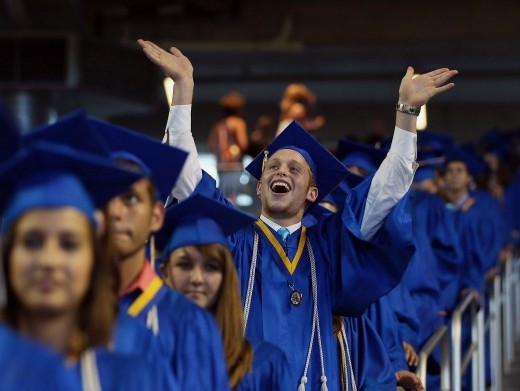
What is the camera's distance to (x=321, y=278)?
17.0 feet

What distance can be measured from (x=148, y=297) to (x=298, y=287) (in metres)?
1.62

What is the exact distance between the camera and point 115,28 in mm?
18781

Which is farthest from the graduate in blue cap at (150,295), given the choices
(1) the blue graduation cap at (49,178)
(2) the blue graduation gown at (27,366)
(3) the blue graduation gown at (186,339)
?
(2) the blue graduation gown at (27,366)

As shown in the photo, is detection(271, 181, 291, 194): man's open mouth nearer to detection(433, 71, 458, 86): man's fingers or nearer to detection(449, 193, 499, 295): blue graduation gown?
detection(433, 71, 458, 86): man's fingers

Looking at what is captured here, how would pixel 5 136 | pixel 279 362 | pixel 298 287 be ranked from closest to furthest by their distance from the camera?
pixel 5 136, pixel 279 362, pixel 298 287

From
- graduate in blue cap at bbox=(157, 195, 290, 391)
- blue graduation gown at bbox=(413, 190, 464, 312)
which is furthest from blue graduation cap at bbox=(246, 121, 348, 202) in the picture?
blue graduation gown at bbox=(413, 190, 464, 312)

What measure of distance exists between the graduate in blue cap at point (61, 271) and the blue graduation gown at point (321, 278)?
2113mm

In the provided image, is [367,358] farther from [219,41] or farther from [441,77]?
[219,41]

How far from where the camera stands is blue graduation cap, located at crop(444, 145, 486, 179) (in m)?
9.93

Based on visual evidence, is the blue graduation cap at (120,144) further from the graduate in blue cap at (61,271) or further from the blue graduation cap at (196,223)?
the graduate in blue cap at (61,271)

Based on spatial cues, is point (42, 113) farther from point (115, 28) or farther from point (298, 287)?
point (298, 287)

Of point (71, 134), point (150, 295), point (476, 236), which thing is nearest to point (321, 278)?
point (150, 295)

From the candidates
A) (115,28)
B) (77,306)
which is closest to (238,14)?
(115,28)

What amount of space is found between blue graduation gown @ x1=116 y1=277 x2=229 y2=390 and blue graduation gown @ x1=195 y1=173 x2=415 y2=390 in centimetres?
148
